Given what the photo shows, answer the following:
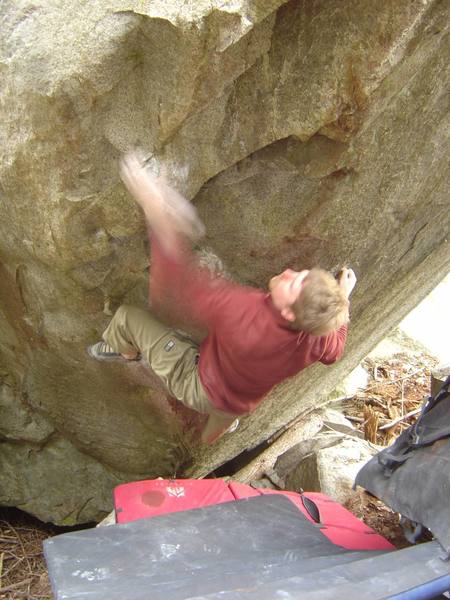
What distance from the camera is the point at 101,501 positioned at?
503 centimetres

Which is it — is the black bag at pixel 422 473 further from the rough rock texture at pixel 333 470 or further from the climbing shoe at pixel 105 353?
the climbing shoe at pixel 105 353

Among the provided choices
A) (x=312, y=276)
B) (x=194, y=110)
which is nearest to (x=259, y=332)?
(x=312, y=276)

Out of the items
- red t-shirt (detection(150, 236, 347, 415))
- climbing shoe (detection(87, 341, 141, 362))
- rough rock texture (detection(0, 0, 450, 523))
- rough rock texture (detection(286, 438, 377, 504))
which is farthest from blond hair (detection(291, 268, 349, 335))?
rough rock texture (detection(286, 438, 377, 504))

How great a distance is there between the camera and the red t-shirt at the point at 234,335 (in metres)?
2.50

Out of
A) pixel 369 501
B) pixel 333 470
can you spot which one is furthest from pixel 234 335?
pixel 333 470

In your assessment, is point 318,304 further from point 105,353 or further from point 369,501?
point 369,501

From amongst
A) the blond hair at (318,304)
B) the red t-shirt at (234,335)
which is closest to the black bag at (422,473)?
the red t-shirt at (234,335)

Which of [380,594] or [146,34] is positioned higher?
[146,34]

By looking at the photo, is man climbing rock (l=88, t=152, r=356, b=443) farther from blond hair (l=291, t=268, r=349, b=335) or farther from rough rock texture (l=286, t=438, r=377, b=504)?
rough rock texture (l=286, t=438, r=377, b=504)

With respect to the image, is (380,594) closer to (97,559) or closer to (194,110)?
(97,559)

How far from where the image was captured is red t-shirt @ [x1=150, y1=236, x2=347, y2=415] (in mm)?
2498

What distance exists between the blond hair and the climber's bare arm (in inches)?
26.0

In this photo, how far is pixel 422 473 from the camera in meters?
2.36

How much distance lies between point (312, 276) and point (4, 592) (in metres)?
3.56
